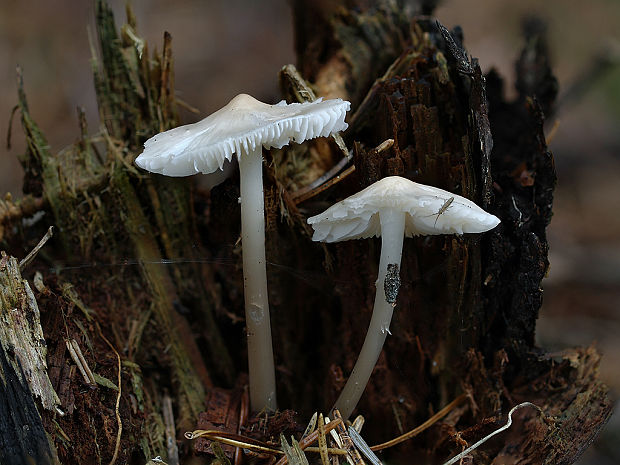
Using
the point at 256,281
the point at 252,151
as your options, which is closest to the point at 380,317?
the point at 256,281

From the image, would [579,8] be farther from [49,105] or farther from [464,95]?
[49,105]

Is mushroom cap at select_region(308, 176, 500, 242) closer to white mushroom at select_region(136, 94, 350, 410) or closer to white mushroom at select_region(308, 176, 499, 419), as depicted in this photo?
white mushroom at select_region(308, 176, 499, 419)

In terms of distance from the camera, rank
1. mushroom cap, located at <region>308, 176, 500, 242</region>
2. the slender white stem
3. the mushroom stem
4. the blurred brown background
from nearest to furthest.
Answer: mushroom cap, located at <region>308, 176, 500, 242</region>, the mushroom stem, the slender white stem, the blurred brown background

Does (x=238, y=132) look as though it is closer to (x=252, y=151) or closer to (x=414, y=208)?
(x=252, y=151)

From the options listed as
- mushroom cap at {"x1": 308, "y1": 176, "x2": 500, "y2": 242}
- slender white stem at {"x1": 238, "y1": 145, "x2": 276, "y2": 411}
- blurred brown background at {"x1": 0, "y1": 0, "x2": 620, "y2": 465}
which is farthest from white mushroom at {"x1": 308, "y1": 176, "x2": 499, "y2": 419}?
blurred brown background at {"x1": 0, "y1": 0, "x2": 620, "y2": 465}

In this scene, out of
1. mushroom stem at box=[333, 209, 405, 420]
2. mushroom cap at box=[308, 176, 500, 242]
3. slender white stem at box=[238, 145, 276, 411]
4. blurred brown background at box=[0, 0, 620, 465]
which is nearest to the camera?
mushroom cap at box=[308, 176, 500, 242]

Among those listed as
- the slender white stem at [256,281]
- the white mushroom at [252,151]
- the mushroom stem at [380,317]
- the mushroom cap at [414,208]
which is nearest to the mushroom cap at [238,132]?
the white mushroom at [252,151]

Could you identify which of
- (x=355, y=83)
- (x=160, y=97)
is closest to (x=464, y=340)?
(x=355, y=83)
